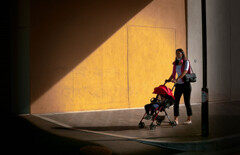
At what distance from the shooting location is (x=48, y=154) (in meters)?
4.71

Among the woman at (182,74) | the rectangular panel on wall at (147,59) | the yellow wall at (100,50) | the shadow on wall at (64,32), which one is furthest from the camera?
the rectangular panel on wall at (147,59)

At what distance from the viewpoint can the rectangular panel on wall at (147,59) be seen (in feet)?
35.2

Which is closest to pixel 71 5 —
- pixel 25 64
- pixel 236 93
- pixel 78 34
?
pixel 78 34

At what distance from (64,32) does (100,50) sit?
56.7 inches

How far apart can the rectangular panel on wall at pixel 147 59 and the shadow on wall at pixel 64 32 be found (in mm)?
974

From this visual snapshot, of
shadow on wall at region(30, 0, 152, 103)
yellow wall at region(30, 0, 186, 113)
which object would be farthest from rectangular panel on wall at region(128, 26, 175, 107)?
shadow on wall at region(30, 0, 152, 103)

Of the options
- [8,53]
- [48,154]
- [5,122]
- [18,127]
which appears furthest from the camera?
[8,53]

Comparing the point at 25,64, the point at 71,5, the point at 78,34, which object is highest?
the point at 71,5

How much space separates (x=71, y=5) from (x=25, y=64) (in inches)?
101

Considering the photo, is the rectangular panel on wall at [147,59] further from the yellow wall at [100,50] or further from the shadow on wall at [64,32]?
the shadow on wall at [64,32]

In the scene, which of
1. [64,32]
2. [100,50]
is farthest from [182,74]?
[64,32]

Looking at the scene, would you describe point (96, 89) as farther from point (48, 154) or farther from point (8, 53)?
point (48, 154)

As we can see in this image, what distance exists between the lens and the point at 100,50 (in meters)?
10.2

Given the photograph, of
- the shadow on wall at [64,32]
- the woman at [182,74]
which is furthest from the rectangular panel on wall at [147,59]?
the woman at [182,74]
